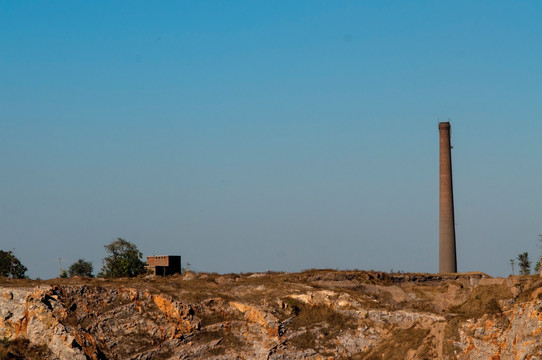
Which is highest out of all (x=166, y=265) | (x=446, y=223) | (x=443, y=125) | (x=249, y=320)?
(x=443, y=125)

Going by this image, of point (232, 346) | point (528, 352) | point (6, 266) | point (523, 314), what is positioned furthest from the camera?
point (6, 266)

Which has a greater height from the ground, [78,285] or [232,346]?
[78,285]

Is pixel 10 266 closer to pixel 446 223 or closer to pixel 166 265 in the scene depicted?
pixel 166 265

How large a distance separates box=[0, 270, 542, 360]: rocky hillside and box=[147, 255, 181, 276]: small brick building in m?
→ 16.6

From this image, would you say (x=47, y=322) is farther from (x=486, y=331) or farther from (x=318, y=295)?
(x=486, y=331)

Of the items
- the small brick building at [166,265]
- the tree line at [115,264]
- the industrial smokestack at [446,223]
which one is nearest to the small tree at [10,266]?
the tree line at [115,264]

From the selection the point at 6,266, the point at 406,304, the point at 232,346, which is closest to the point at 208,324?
the point at 232,346

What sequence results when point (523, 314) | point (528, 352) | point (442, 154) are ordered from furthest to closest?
point (442, 154)
point (523, 314)
point (528, 352)

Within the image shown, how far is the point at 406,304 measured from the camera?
55438 millimetres

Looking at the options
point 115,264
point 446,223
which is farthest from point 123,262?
point 446,223

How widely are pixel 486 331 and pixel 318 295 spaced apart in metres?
13.1

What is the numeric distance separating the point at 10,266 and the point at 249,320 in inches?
2398

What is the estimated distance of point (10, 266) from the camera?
10369 centimetres

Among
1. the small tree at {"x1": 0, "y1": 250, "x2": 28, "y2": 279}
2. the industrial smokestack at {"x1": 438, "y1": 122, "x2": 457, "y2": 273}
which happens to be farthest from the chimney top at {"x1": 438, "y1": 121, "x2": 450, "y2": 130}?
the small tree at {"x1": 0, "y1": 250, "x2": 28, "y2": 279}
